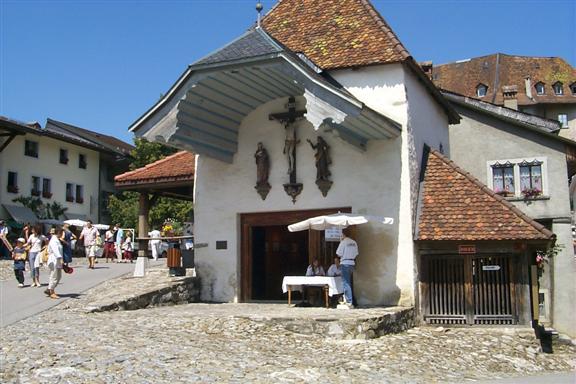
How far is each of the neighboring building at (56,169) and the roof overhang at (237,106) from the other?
2554 centimetres

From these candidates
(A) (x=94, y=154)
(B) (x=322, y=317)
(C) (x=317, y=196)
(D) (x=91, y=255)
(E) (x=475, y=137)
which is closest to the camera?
(B) (x=322, y=317)

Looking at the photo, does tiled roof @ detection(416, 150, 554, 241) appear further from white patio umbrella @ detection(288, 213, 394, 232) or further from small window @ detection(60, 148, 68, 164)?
small window @ detection(60, 148, 68, 164)

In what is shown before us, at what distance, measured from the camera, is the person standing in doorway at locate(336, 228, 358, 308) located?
47.3 feet

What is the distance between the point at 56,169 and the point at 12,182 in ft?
14.6

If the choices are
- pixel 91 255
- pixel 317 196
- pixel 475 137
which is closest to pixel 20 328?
pixel 317 196

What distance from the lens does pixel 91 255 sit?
23.6 meters

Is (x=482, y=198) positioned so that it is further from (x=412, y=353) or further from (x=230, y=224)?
(x=230, y=224)

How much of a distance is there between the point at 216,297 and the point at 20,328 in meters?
6.10

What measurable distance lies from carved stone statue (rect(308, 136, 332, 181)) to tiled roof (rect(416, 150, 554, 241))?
234 cm

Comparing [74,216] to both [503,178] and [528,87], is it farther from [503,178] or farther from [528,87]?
[528,87]

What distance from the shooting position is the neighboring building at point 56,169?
130 feet

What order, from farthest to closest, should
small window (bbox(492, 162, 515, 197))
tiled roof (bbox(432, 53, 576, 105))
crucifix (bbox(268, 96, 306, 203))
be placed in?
tiled roof (bbox(432, 53, 576, 105)) < small window (bbox(492, 162, 515, 197)) < crucifix (bbox(268, 96, 306, 203))

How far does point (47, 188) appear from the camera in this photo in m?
43.8

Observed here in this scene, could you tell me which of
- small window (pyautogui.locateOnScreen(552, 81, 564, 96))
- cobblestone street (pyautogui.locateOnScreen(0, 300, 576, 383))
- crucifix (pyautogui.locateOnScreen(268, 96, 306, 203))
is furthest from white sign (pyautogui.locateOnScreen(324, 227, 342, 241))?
small window (pyautogui.locateOnScreen(552, 81, 564, 96))
